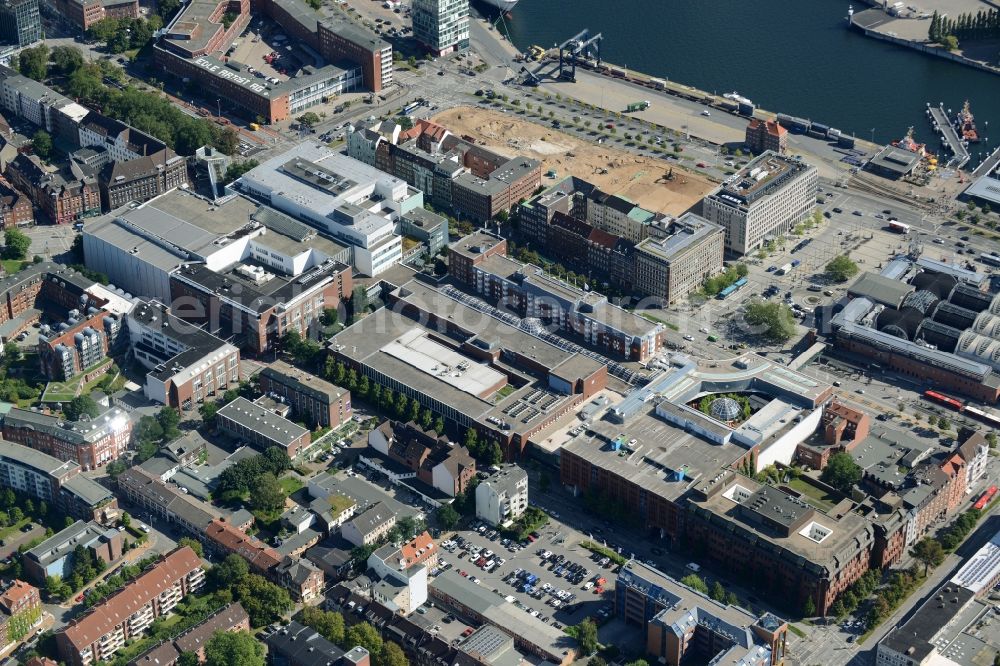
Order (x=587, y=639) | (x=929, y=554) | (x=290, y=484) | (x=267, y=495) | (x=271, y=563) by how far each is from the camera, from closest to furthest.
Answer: (x=587, y=639) → (x=271, y=563) → (x=929, y=554) → (x=267, y=495) → (x=290, y=484)

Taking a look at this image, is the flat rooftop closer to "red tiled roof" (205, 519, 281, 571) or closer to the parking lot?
the parking lot

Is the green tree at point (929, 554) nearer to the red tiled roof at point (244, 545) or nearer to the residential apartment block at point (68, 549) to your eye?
the red tiled roof at point (244, 545)

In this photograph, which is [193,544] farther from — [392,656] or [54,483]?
[392,656]

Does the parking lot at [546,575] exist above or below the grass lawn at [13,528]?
below

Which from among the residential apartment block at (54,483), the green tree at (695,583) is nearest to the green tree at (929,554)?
the green tree at (695,583)

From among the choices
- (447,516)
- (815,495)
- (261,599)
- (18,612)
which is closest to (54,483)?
(18,612)

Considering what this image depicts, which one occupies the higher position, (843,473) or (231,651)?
(843,473)
